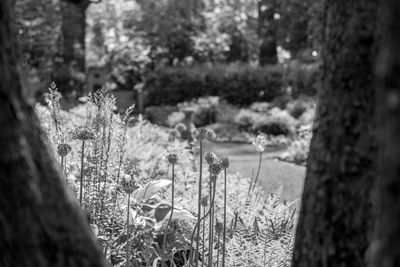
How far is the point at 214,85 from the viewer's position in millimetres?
17094

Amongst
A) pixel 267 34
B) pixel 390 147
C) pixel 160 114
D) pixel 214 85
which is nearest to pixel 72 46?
pixel 214 85

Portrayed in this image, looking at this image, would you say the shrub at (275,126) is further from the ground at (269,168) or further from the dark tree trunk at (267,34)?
the dark tree trunk at (267,34)

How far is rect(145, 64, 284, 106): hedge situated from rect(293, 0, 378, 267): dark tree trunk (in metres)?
15.6

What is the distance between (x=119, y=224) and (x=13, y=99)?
201 cm

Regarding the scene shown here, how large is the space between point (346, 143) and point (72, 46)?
17.0m

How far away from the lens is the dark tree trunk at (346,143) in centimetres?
134

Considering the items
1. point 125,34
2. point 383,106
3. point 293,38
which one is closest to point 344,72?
point 383,106

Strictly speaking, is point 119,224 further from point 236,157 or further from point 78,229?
A: point 236,157

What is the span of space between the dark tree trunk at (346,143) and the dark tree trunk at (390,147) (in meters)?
0.46

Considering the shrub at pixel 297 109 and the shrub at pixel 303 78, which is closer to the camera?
the shrub at pixel 297 109

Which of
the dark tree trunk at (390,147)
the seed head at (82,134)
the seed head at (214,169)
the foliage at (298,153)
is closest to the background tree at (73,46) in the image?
the foliage at (298,153)

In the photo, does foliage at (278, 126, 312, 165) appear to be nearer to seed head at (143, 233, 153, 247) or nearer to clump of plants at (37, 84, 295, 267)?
clump of plants at (37, 84, 295, 267)

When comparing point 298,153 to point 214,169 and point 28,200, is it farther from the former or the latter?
point 28,200

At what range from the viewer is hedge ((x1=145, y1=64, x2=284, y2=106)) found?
670 inches
